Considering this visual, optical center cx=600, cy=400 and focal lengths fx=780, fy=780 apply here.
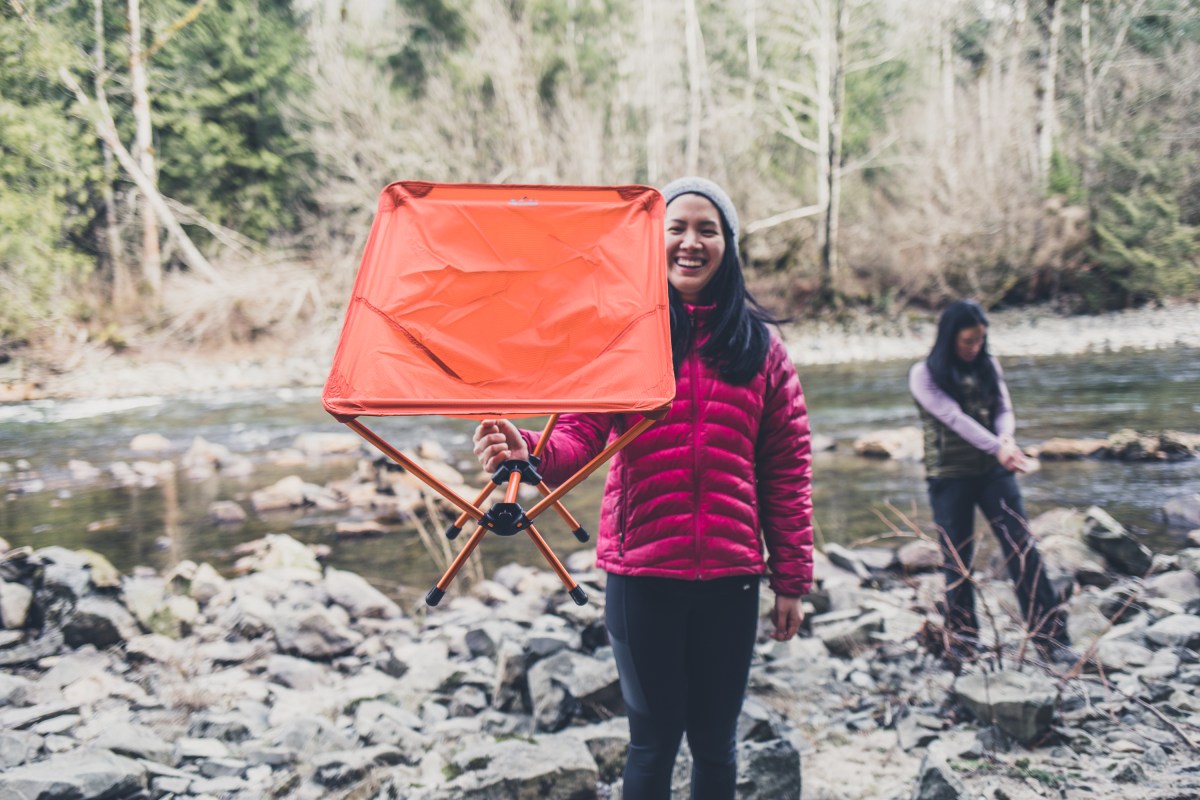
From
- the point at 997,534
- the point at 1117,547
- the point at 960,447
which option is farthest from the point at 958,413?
the point at 1117,547

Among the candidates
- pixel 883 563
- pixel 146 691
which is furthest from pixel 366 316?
pixel 883 563

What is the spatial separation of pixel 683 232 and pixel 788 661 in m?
2.39

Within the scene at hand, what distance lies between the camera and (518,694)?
3.31 metres

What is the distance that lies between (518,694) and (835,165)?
19239 mm

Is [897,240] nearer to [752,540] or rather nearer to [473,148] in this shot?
[473,148]

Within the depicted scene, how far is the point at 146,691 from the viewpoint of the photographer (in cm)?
376

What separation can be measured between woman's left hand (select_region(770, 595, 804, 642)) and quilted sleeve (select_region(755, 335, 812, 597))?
23mm

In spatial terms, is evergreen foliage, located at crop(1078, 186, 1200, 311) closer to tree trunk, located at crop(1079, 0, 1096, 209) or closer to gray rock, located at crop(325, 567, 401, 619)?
tree trunk, located at crop(1079, 0, 1096, 209)

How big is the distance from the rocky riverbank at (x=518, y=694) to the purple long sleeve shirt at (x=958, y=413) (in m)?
0.75

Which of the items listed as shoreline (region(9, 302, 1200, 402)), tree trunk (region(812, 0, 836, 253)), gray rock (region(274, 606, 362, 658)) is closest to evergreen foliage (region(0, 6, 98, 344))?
shoreline (region(9, 302, 1200, 402))

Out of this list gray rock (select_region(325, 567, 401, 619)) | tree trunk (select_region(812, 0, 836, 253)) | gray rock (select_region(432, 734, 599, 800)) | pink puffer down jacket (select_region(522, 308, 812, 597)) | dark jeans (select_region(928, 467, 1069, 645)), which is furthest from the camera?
tree trunk (select_region(812, 0, 836, 253))

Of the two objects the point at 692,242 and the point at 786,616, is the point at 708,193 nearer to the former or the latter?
the point at 692,242

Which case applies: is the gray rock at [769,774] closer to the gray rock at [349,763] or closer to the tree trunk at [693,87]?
the gray rock at [349,763]

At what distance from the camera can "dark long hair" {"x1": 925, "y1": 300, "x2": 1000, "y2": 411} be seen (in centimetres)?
378
